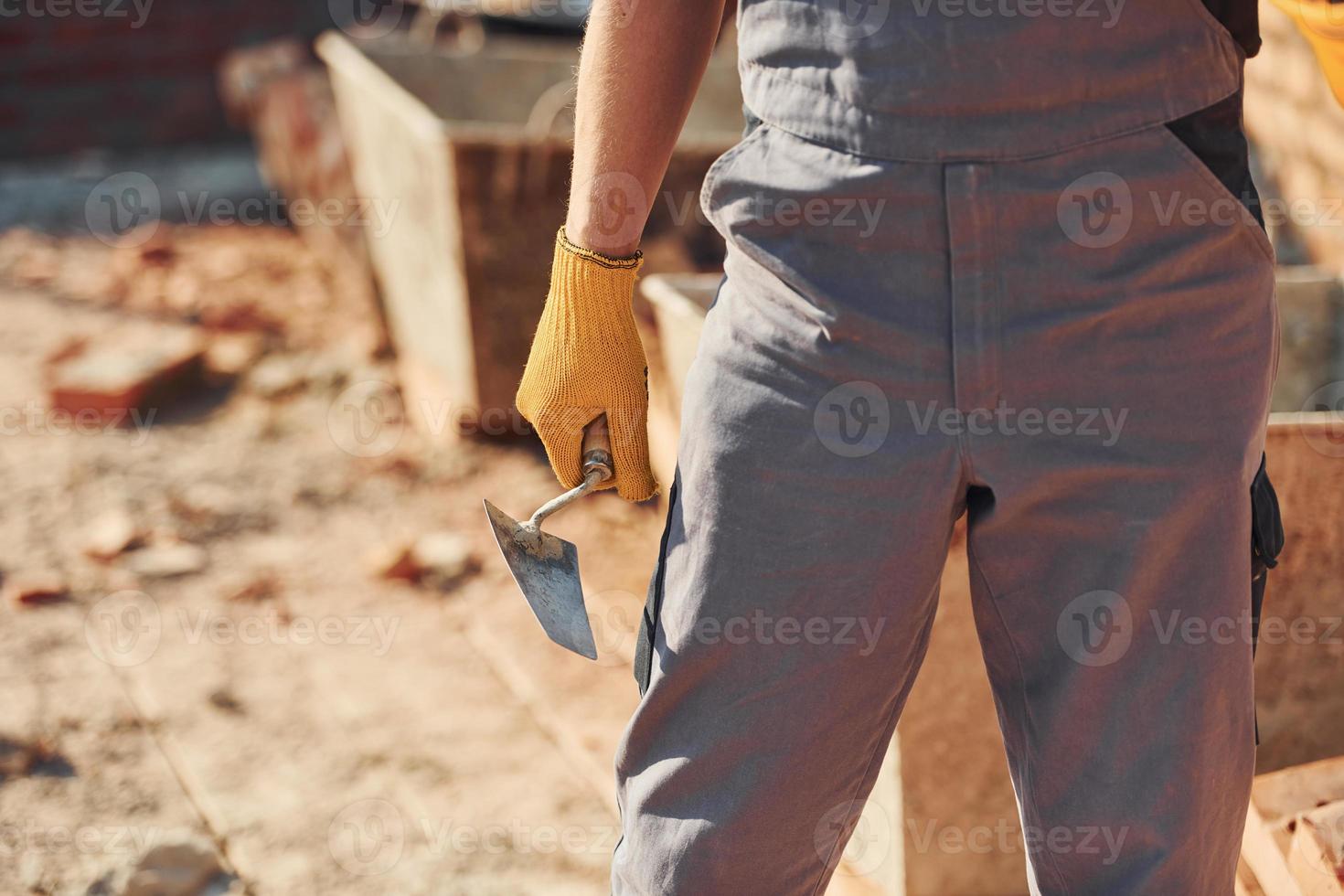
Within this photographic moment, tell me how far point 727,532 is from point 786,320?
19 cm

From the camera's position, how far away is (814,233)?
111 centimetres

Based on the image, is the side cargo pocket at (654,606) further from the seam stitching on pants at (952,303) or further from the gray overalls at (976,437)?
the seam stitching on pants at (952,303)

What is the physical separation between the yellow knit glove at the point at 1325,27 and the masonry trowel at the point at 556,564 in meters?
0.74

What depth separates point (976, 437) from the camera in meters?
1.08

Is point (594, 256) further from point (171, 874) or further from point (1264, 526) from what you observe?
point (171, 874)

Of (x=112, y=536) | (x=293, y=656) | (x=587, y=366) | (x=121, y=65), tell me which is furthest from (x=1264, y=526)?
(x=121, y=65)

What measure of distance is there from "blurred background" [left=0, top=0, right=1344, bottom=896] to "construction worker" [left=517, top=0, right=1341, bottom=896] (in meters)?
0.62

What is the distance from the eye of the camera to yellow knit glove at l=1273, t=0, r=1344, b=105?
1038 mm

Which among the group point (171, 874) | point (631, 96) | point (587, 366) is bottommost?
point (171, 874)

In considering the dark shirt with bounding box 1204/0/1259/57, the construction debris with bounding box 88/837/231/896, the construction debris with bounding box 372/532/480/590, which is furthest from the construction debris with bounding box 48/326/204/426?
the dark shirt with bounding box 1204/0/1259/57

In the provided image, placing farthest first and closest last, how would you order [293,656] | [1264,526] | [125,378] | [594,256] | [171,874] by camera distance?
[125,378]
[293,656]
[171,874]
[594,256]
[1264,526]

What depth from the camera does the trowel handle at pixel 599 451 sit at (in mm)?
1418

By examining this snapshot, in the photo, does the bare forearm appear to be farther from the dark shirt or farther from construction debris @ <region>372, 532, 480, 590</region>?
construction debris @ <region>372, 532, 480, 590</region>

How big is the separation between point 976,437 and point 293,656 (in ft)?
7.04
